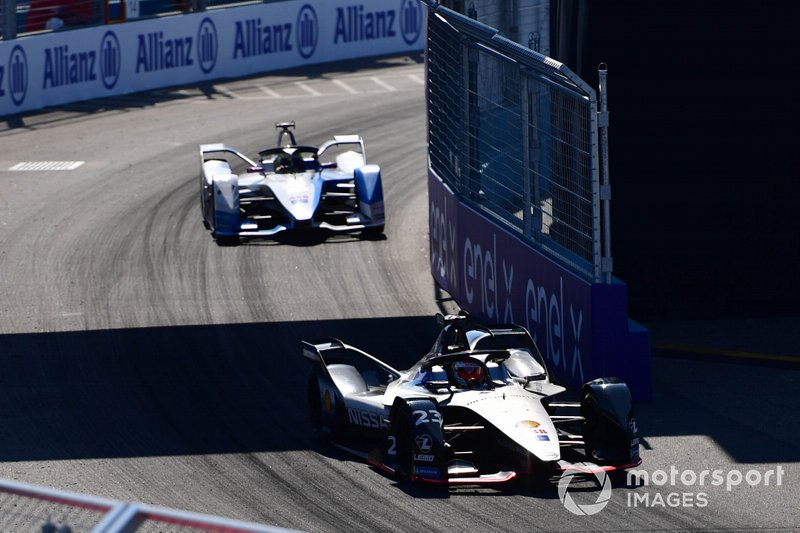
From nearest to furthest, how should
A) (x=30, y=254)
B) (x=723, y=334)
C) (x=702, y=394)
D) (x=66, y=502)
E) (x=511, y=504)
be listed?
(x=66, y=502)
(x=511, y=504)
(x=702, y=394)
(x=723, y=334)
(x=30, y=254)

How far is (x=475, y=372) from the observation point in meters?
11.2

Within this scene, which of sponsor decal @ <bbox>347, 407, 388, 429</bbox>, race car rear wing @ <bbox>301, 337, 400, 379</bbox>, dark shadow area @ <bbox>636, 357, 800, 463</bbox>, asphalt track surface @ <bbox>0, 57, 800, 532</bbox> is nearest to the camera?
asphalt track surface @ <bbox>0, 57, 800, 532</bbox>

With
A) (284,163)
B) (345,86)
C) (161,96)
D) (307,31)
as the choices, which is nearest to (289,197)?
(284,163)

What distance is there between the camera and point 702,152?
16.0 m

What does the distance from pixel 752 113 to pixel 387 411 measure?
23.0 ft

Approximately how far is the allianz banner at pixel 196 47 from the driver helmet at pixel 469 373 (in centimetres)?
1999

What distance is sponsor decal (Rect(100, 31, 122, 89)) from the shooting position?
3084cm

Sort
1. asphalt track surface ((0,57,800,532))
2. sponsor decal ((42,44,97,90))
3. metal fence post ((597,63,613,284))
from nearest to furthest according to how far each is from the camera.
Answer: asphalt track surface ((0,57,800,532)) → metal fence post ((597,63,613,284)) → sponsor decal ((42,44,97,90))

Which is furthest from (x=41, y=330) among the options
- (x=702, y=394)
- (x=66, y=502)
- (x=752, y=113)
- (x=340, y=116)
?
(x=340, y=116)

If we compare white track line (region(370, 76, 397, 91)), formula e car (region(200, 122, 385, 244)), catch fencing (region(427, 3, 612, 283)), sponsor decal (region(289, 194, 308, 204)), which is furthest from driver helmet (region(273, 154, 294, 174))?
white track line (region(370, 76, 397, 91))

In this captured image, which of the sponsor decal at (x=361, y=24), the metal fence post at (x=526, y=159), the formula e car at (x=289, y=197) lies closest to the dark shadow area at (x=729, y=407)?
the metal fence post at (x=526, y=159)

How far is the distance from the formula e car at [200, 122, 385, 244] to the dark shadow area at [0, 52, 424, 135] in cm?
948

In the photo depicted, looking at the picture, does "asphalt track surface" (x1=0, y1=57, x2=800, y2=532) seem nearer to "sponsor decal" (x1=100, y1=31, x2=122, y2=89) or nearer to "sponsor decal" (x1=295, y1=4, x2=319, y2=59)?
"sponsor decal" (x1=100, y1=31, x2=122, y2=89)

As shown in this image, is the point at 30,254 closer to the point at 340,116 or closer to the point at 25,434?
the point at 25,434
